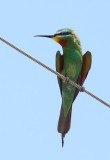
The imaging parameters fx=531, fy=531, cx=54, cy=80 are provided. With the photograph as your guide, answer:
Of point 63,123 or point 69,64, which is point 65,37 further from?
point 63,123

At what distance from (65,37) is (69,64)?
0.96ft

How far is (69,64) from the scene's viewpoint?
5.36m

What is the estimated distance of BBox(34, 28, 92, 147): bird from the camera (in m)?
5.32

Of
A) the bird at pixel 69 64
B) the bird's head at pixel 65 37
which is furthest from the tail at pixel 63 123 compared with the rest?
the bird's head at pixel 65 37

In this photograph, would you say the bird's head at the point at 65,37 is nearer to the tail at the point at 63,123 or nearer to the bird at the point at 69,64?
the bird at the point at 69,64

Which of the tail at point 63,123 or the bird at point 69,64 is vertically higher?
the bird at point 69,64

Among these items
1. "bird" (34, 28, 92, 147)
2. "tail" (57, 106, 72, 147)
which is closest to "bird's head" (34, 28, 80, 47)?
"bird" (34, 28, 92, 147)

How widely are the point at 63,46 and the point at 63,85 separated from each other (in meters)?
0.41

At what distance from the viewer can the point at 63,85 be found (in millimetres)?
5383

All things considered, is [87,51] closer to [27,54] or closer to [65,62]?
[65,62]

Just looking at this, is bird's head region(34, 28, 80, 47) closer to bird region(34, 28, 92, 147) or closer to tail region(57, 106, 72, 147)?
bird region(34, 28, 92, 147)

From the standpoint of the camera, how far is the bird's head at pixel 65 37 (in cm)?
535

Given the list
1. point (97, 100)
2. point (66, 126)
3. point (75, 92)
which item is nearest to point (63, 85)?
point (75, 92)

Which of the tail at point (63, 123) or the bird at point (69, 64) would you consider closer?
the tail at point (63, 123)
